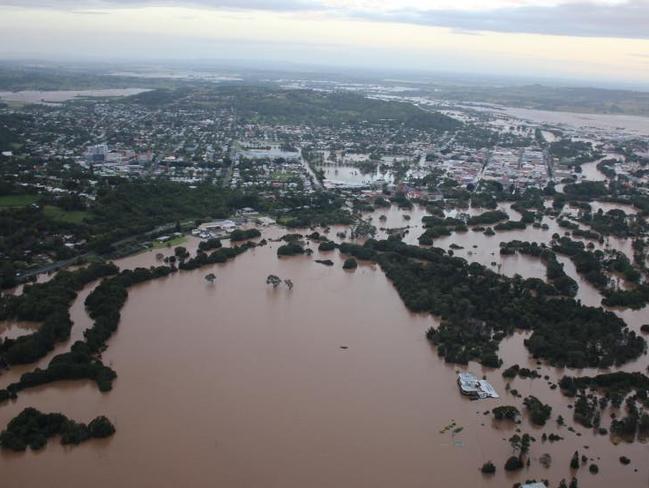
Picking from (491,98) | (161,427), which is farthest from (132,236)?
(491,98)

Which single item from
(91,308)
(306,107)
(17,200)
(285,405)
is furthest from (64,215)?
(306,107)

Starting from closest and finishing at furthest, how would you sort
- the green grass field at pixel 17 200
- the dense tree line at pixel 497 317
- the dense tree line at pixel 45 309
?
the dense tree line at pixel 45 309
the dense tree line at pixel 497 317
the green grass field at pixel 17 200

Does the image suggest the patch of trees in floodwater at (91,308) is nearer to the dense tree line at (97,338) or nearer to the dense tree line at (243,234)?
the dense tree line at (97,338)

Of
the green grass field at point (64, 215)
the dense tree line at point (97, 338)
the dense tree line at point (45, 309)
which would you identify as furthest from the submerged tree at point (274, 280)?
the green grass field at point (64, 215)

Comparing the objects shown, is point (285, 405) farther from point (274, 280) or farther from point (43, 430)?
point (274, 280)

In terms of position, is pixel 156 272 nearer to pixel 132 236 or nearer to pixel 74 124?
pixel 132 236

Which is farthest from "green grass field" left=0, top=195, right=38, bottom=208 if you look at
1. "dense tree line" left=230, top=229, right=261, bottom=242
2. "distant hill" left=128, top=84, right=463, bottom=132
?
"distant hill" left=128, top=84, right=463, bottom=132
